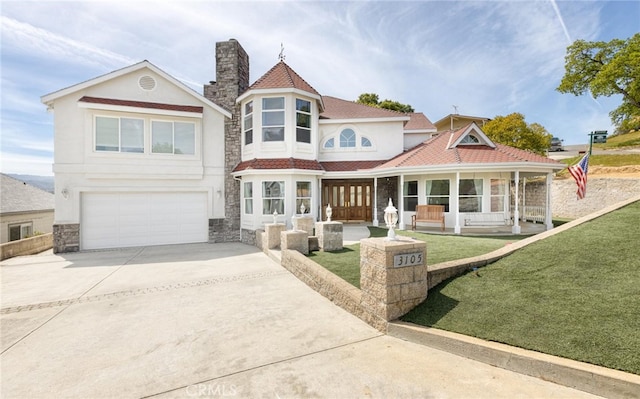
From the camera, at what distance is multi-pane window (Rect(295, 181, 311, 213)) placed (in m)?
13.4

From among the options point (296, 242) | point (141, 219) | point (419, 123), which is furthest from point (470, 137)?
point (141, 219)

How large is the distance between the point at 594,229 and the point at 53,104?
1959 cm

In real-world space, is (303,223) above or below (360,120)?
below

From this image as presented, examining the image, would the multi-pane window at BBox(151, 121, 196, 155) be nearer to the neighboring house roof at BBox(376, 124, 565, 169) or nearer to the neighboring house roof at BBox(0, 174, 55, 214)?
the neighboring house roof at BBox(376, 124, 565, 169)

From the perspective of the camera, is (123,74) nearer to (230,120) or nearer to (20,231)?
(230,120)

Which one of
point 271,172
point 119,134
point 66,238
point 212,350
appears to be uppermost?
point 119,134

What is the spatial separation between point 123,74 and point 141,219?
680cm

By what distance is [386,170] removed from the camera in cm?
1320

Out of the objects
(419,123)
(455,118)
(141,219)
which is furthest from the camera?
(455,118)

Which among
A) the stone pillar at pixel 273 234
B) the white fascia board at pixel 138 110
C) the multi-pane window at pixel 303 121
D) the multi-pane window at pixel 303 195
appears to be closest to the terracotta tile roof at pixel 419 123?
the multi-pane window at pixel 303 121

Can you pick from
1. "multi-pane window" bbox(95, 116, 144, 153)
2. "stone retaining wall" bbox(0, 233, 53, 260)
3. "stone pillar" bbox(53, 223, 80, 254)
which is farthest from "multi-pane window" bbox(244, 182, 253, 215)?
"stone retaining wall" bbox(0, 233, 53, 260)

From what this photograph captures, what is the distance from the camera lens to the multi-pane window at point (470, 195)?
12.8 meters

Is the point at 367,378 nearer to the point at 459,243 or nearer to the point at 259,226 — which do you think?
the point at 459,243

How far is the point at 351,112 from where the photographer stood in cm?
1653
